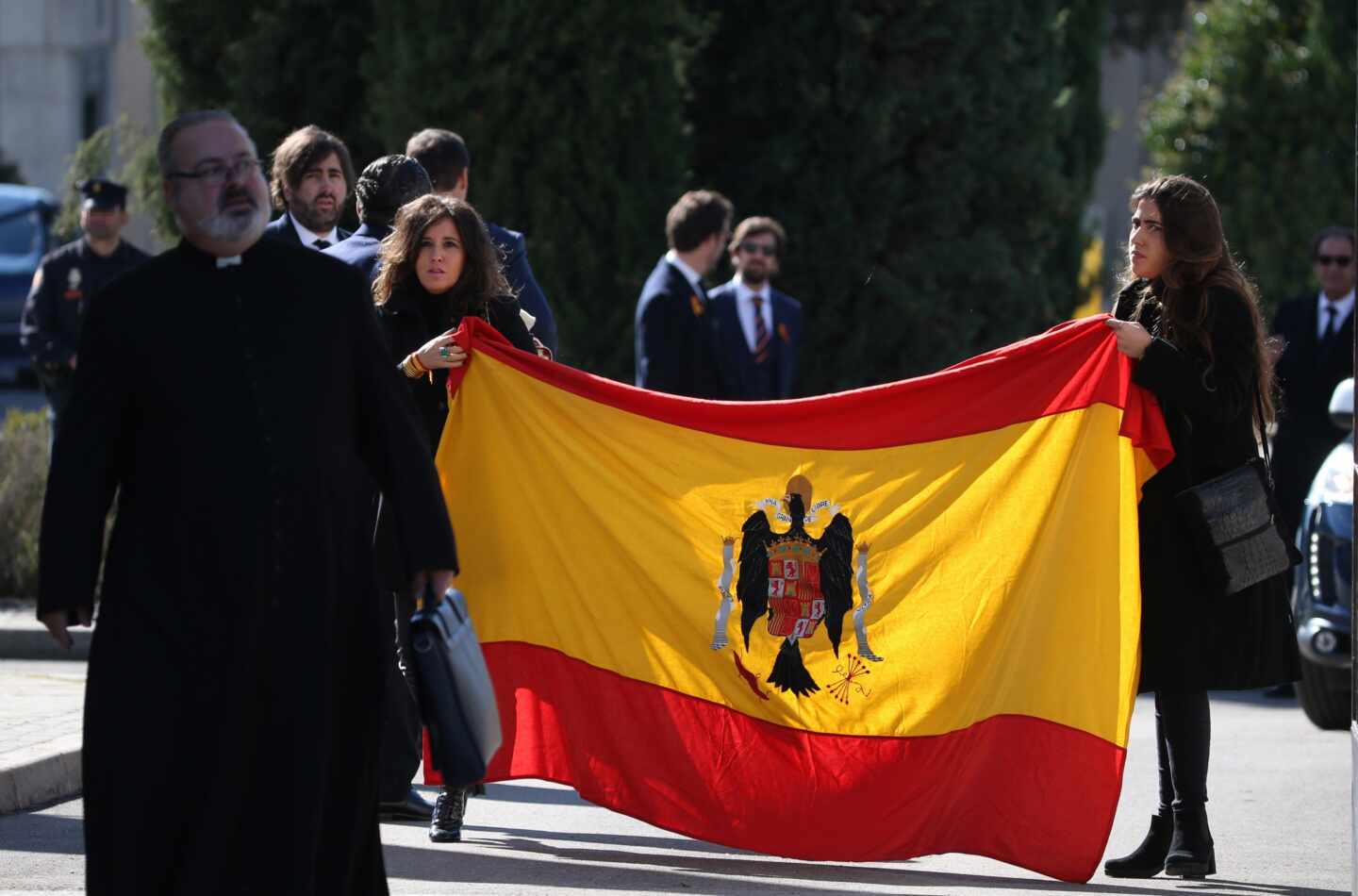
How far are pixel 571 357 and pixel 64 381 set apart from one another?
3.03 meters

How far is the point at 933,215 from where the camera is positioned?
1605 centimetres

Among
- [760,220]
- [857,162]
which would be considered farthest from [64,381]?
[857,162]

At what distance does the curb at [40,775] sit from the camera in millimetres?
7820

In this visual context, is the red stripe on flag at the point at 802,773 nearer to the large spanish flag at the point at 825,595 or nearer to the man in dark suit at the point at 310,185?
the large spanish flag at the point at 825,595

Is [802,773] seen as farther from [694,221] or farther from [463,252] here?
[694,221]

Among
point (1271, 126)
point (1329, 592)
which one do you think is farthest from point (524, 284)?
point (1271, 126)

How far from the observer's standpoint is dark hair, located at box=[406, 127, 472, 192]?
845 centimetres

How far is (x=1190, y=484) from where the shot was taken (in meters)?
6.82

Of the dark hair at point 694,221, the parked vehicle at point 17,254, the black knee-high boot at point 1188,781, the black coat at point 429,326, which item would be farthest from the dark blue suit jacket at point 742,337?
the parked vehicle at point 17,254

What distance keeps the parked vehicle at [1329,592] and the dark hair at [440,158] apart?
430cm

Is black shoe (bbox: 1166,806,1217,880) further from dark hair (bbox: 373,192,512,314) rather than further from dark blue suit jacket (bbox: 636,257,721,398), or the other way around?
dark blue suit jacket (bbox: 636,257,721,398)

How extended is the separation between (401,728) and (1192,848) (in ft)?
7.85

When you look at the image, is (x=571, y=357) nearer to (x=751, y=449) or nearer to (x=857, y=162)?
(x=857, y=162)

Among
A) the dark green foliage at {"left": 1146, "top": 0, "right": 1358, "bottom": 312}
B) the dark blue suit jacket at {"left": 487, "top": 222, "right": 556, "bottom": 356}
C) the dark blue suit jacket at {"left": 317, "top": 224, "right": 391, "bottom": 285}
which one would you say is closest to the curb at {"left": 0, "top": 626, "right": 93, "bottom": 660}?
the dark blue suit jacket at {"left": 487, "top": 222, "right": 556, "bottom": 356}
